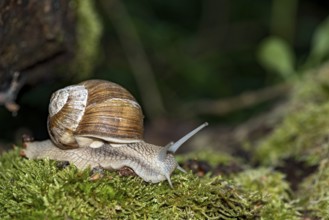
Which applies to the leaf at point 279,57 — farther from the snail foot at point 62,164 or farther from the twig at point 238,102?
the snail foot at point 62,164

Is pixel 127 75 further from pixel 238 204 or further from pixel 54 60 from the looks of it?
pixel 238 204

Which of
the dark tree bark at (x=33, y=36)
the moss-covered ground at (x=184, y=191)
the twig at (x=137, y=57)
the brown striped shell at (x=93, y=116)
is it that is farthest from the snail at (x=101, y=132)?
the twig at (x=137, y=57)

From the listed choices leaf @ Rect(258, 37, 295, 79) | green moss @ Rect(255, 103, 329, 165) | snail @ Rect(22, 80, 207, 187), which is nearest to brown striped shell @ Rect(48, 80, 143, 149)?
snail @ Rect(22, 80, 207, 187)

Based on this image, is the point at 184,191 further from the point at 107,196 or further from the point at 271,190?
the point at 271,190

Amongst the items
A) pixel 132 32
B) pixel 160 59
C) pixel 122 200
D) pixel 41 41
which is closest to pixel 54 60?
pixel 41 41

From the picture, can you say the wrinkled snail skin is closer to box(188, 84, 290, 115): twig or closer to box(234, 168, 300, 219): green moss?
box(234, 168, 300, 219): green moss

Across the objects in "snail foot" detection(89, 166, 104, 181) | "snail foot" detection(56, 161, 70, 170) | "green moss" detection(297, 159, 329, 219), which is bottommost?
"snail foot" detection(56, 161, 70, 170)

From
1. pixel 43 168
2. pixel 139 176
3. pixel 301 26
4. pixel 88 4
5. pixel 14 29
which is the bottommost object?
pixel 43 168
